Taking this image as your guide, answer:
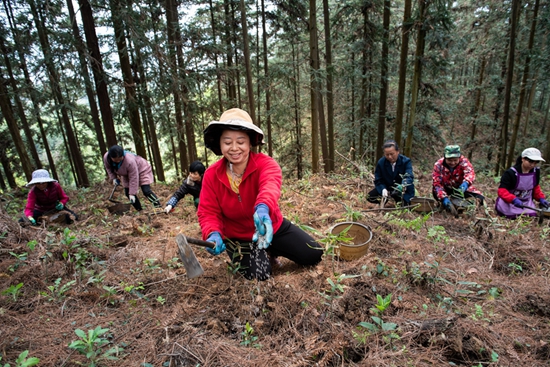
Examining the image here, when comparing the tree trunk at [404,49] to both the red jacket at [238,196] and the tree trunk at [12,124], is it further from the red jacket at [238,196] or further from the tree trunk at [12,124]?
the tree trunk at [12,124]

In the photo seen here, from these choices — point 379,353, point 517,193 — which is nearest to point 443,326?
point 379,353

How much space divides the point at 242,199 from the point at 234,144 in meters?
0.60

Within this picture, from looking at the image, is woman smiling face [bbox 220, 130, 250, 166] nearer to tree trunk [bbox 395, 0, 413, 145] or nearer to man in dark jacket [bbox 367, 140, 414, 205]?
man in dark jacket [bbox 367, 140, 414, 205]

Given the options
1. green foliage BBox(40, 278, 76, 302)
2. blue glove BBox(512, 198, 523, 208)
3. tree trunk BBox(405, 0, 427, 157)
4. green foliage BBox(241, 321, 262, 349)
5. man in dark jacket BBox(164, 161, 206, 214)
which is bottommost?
blue glove BBox(512, 198, 523, 208)

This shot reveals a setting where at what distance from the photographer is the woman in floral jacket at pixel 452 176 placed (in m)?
4.81

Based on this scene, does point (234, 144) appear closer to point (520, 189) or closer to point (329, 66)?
point (520, 189)

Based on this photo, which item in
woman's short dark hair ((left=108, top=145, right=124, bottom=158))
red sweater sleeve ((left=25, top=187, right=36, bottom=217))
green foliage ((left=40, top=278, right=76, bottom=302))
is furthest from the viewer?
woman's short dark hair ((left=108, top=145, right=124, bottom=158))

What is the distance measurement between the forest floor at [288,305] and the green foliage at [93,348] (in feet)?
0.04

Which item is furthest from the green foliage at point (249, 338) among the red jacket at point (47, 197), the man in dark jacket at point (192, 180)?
the red jacket at point (47, 197)

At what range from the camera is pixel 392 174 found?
527 centimetres

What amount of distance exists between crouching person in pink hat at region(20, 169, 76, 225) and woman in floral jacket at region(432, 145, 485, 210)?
7.38 m

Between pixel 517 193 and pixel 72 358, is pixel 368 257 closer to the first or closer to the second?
pixel 72 358

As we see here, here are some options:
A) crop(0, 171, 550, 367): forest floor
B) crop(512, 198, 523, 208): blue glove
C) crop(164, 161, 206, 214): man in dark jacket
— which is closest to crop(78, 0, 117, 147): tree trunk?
crop(164, 161, 206, 214): man in dark jacket

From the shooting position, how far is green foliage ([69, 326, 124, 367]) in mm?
1546
